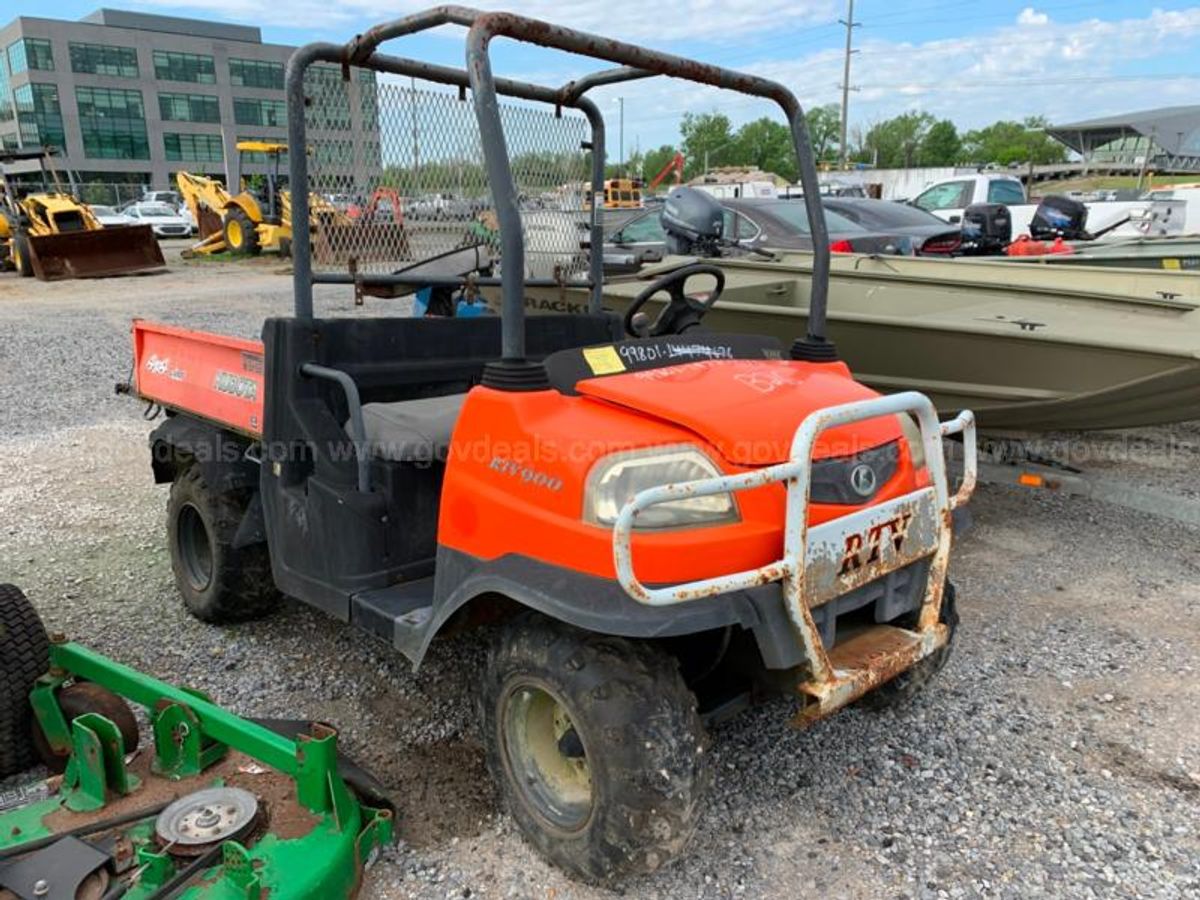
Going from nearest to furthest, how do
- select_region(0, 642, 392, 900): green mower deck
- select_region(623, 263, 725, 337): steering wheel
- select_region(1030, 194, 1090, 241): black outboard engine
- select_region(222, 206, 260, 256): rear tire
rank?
select_region(0, 642, 392, 900): green mower deck
select_region(623, 263, 725, 337): steering wheel
select_region(1030, 194, 1090, 241): black outboard engine
select_region(222, 206, 260, 256): rear tire

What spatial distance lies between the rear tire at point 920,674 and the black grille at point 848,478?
566 mm

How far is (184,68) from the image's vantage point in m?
62.4


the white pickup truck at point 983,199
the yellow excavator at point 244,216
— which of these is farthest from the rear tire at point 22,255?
the white pickup truck at point 983,199

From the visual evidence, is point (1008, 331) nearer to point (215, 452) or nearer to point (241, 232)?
point (215, 452)

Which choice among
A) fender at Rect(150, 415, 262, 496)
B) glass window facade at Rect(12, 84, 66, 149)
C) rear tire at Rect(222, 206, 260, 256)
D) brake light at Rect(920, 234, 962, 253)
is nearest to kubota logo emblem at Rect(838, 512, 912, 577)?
fender at Rect(150, 415, 262, 496)

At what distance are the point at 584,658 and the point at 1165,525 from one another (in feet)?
14.0

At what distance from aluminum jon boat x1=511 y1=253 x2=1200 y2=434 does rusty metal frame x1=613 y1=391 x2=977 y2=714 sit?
5.91 feet

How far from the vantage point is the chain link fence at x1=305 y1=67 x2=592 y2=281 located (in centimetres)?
297

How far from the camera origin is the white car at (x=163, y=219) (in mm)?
28812

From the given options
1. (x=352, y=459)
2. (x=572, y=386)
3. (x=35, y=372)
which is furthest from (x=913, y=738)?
(x=35, y=372)

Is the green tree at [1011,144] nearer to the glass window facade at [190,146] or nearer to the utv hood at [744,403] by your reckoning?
the glass window facade at [190,146]

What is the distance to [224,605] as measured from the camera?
3672 millimetres

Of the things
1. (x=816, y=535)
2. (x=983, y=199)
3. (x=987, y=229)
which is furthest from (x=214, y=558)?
(x=983, y=199)

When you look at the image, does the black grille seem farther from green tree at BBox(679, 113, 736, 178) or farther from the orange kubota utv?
green tree at BBox(679, 113, 736, 178)
